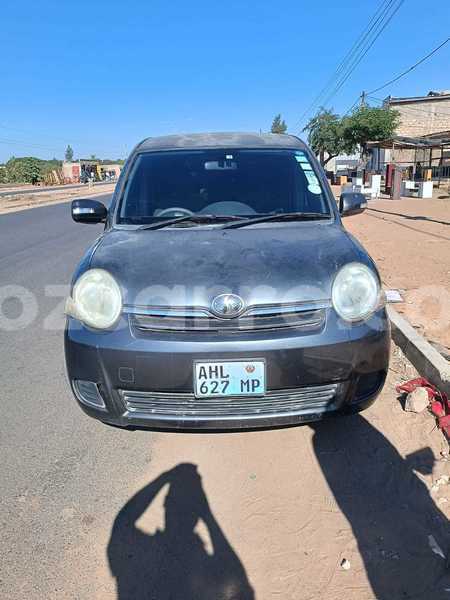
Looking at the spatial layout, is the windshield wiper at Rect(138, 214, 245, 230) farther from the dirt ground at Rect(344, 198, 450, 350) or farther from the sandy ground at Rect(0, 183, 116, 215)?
the sandy ground at Rect(0, 183, 116, 215)

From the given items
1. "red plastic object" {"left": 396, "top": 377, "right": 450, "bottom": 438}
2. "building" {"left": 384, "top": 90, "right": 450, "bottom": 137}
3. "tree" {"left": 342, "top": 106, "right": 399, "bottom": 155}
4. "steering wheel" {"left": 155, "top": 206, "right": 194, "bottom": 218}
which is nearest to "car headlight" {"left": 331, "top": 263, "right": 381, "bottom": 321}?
"red plastic object" {"left": 396, "top": 377, "right": 450, "bottom": 438}

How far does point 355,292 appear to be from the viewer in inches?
101

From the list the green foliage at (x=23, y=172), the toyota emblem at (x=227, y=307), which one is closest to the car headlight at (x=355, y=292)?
the toyota emblem at (x=227, y=307)

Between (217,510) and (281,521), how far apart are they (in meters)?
0.31

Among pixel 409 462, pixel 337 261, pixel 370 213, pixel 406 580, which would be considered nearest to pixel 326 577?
pixel 406 580

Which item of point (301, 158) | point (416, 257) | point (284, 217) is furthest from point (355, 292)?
point (416, 257)

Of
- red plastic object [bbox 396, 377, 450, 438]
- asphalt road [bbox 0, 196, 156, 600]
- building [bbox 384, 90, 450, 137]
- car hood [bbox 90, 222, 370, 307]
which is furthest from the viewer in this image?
building [bbox 384, 90, 450, 137]

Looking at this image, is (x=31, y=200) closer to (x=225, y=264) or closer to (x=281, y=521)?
Result: (x=225, y=264)

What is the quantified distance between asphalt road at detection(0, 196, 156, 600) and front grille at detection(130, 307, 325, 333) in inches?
34.3

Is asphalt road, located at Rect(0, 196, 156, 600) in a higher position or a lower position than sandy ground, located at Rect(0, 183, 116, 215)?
higher

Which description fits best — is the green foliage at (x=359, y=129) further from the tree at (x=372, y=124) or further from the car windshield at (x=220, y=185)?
the car windshield at (x=220, y=185)

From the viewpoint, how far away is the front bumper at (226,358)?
7.78ft

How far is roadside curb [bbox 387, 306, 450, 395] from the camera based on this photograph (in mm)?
3378

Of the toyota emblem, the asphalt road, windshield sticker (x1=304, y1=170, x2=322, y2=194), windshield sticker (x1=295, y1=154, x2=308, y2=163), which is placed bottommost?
Result: the asphalt road
